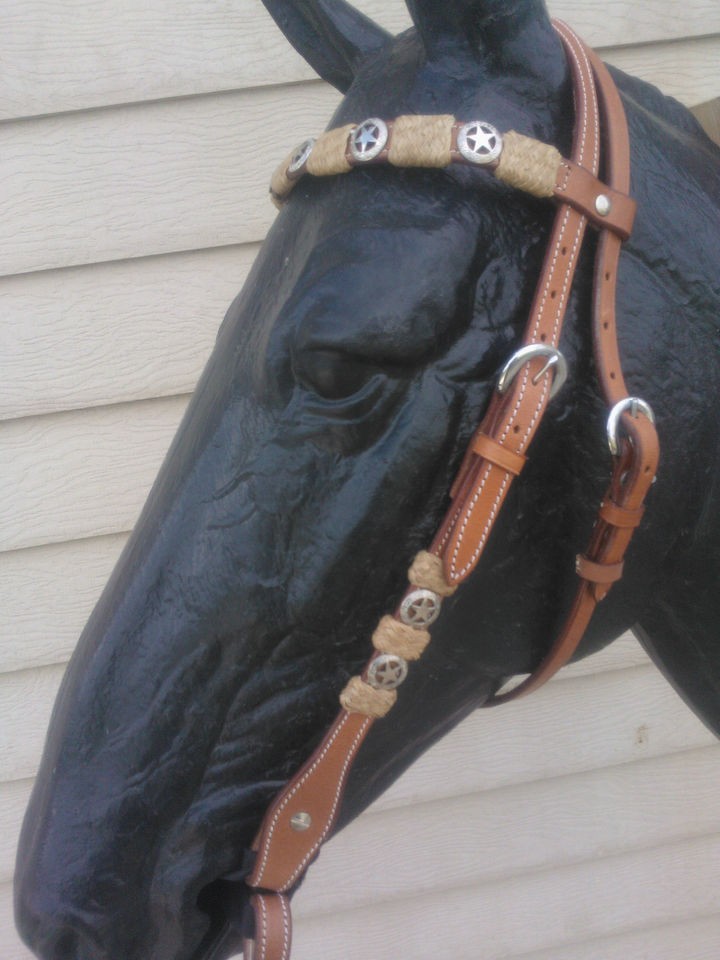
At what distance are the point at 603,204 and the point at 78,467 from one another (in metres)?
1.19

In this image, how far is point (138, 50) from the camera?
143 centimetres

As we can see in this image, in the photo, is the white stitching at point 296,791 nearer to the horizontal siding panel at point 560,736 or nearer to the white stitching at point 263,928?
the white stitching at point 263,928

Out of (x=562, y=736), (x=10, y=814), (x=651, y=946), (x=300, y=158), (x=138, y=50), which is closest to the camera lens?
(x=300, y=158)

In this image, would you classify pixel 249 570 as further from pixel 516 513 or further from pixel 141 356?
pixel 141 356

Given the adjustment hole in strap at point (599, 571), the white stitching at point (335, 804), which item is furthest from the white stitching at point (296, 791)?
the adjustment hole in strap at point (599, 571)

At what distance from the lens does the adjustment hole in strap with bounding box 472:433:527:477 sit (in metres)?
0.64

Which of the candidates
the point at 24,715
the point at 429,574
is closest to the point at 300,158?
the point at 429,574

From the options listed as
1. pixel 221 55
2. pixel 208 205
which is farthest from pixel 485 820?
pixel 221 55

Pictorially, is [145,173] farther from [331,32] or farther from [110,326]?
[331,32]

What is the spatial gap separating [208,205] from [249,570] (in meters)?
1.02

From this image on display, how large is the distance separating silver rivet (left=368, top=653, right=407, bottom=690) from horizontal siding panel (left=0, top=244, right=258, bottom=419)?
97 cm

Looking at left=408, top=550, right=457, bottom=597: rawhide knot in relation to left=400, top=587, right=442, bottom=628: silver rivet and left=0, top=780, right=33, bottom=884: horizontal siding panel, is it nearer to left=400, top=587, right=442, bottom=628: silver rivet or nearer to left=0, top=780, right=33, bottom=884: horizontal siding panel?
left=400, top=587, right=442, bottom=628: silver rivet

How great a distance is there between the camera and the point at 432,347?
65cm

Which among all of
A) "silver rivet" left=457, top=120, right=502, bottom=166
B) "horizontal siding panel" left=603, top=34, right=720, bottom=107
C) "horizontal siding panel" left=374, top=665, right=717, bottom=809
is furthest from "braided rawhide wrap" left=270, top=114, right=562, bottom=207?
"horizontal siding panel" left=374, top=665, right=717, bottom=809
